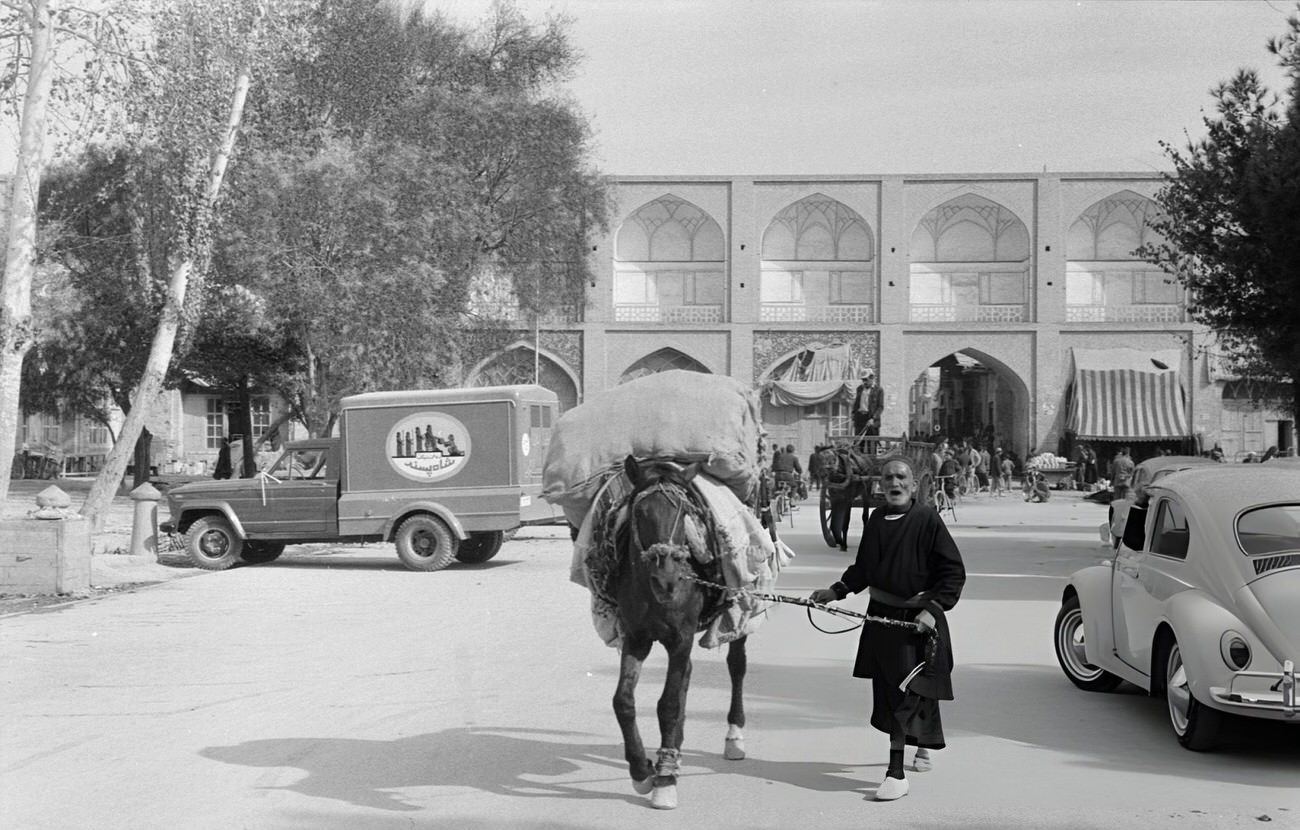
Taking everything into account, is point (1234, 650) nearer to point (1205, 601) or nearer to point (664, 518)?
point (1205, 601)

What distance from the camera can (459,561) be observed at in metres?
17.5

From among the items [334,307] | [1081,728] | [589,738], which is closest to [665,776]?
[589,738]

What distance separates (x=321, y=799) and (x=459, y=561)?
12.1 metres

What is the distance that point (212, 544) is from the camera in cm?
1680

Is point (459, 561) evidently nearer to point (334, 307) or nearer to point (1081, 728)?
point (334, 307)

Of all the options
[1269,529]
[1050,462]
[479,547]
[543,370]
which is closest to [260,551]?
[479,547]

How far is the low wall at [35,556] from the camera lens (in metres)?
12.9

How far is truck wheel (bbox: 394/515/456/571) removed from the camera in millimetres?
16109

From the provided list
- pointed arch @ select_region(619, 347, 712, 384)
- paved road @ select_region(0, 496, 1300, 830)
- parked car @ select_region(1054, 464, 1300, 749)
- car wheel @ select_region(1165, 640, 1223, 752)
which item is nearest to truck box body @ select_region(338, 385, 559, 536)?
paved road @ select_region(0, 496, 1300, 830)

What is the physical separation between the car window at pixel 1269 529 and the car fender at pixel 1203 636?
1.23ft

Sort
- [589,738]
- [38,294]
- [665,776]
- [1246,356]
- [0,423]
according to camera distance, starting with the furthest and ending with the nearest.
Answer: [38,294]
[1246,356]
[0,423]
[589,738]
[665,776]

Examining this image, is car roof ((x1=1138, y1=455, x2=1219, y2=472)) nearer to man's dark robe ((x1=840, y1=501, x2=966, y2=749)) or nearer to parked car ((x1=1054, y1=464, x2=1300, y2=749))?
parked car ((x1=1054, y1=464, x2=1300, y2=749))

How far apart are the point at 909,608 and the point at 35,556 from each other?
10267 mm

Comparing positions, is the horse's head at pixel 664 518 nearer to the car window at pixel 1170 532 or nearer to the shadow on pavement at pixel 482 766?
the shadow on pavement at pixel 482 766
